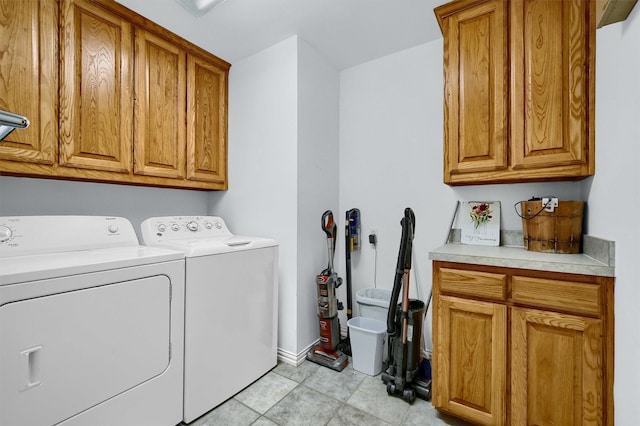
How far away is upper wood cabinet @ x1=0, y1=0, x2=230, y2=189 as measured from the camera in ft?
5.01

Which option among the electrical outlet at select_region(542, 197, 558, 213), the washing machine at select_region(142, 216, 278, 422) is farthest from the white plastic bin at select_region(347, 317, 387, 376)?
the electrical outlet at select_region(542, 197, 558, 213)

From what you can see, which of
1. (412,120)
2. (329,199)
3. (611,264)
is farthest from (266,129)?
(611,264)

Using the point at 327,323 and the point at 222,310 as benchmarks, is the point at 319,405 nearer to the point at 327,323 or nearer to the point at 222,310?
the point at 327,323

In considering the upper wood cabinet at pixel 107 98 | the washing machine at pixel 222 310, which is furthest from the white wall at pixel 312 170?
the upper wood cabinet at pixel 107 98

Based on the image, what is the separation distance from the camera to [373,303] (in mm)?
2195

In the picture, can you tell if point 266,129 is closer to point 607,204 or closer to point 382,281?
point 382,281

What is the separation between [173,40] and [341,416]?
2838mm

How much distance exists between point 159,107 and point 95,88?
1.31 feet

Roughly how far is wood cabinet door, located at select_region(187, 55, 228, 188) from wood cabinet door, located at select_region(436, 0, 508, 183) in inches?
72.5

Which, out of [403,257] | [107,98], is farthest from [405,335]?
[107,98]

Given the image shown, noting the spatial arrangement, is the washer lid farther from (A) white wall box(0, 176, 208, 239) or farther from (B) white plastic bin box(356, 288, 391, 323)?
(B) white plastic bin box(356, 288, 391, 323)

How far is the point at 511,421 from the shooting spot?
1365 mm

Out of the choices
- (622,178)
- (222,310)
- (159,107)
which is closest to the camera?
(622,178)

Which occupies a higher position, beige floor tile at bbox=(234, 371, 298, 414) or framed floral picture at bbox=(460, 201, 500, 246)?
framed floral picture at bbox=(460, 201, 500, 246)
